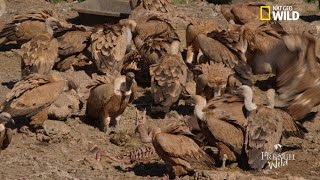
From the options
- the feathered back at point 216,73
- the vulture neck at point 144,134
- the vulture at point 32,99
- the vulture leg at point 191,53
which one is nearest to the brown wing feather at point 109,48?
the vulture leg at point 191,53

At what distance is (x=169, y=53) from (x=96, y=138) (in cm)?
262

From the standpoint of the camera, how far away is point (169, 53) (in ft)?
45.6

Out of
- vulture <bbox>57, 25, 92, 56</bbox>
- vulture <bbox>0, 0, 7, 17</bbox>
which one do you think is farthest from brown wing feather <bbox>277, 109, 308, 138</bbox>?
vulture <bbox>0, 0, 7, 17</bbox>

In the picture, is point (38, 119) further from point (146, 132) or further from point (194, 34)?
point (194, 34)

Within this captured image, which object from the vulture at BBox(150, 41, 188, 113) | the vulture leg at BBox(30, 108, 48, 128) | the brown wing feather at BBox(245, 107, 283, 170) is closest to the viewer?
the brown wing feather at BBox(245, 107, 283, 170)

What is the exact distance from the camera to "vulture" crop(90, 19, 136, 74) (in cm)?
1431

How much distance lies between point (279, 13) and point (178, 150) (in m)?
9.43

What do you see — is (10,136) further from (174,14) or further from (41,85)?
(174,14)

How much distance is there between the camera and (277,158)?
1089 cm

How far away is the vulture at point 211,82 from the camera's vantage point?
510 inches

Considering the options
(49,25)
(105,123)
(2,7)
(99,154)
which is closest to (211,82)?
(105,123)

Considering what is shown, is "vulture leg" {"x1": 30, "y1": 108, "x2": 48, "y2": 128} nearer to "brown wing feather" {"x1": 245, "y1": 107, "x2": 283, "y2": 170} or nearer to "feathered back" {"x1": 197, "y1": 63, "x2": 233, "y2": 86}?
"feathered back" {"x1": 197, "y1": 63, "x2": 233, "y2": 86}

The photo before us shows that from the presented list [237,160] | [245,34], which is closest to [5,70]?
[245,34]

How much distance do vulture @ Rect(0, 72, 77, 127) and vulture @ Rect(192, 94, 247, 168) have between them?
208cm
